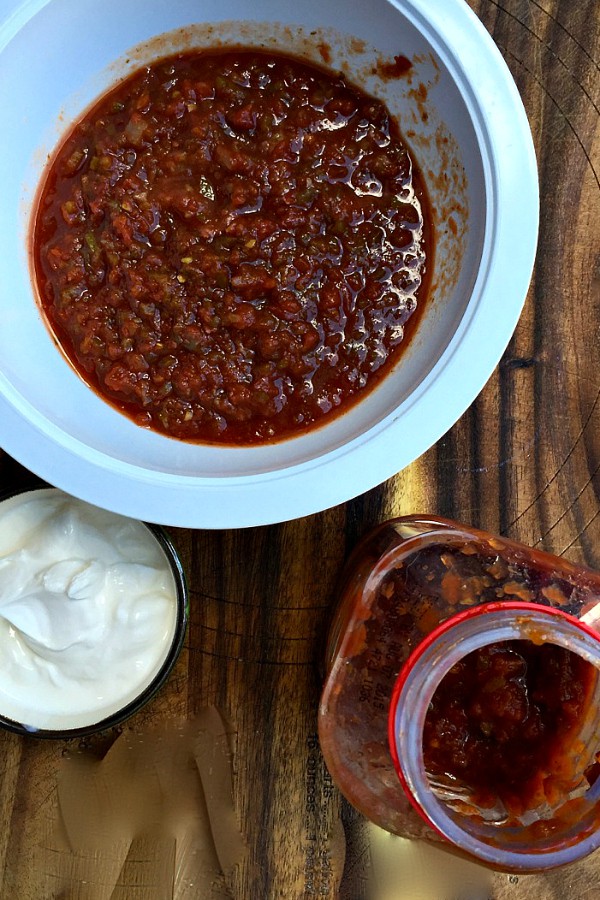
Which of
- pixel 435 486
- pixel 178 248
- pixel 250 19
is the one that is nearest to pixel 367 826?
pixel 435 486

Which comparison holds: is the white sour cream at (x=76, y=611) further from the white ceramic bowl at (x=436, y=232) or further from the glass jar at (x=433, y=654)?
the glass jar at (x=433, y=654)

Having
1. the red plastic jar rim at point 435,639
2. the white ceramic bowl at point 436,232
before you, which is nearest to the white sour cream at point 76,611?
the white ceramic bowl at point 436,232

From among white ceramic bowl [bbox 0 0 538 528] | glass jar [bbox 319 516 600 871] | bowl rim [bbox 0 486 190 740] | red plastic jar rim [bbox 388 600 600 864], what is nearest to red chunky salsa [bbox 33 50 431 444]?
white ceramic bowl [bbox 0 0 538 528]

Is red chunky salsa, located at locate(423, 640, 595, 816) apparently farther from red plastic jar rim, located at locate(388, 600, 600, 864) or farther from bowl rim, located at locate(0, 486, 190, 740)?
bowl rim, located at locate(0, 486, 190, 740)

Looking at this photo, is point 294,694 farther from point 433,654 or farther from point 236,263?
point 236,263

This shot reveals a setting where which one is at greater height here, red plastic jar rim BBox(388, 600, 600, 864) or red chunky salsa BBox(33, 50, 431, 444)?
red chunky salsa BBox(33, 50, 431, 444)

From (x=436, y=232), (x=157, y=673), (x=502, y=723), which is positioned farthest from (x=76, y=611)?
(x=436, y=232)
